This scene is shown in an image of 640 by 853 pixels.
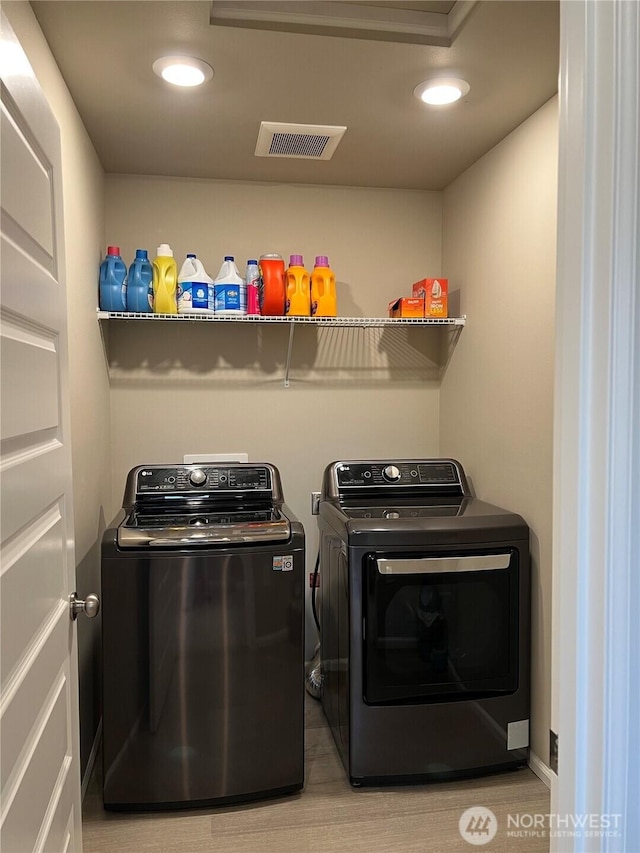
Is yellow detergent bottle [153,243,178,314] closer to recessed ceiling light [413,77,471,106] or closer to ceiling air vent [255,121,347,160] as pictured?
ceiling air vent [255,121,347,160]

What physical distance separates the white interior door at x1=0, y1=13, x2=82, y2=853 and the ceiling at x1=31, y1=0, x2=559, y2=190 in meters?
0.61

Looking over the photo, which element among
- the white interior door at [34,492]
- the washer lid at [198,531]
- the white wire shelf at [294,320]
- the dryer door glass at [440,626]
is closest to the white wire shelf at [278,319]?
the white wire shelf at [294,320]

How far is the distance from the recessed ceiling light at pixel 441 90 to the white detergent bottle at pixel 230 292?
3.23 feet

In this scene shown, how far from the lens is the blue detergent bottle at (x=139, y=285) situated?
2541 millimetres

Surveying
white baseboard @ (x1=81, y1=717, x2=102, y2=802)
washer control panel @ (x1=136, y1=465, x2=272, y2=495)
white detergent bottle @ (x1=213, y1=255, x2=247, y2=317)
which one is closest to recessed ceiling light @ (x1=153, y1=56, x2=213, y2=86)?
white detergent bottle @ (x1=213, y1=255, x2=247, y2=317)

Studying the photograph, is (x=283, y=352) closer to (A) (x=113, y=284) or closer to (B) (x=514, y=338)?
(A) (x=113, y=284)

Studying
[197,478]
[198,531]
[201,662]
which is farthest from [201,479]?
[201,662]

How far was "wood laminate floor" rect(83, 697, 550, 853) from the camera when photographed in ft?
6.39

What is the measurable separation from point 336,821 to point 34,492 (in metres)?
1.58

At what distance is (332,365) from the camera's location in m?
3.07

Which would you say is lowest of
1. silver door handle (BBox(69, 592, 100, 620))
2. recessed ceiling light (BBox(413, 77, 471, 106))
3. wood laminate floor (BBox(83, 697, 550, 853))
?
wood laminate floor (BBox(83, 697, 550, 853))

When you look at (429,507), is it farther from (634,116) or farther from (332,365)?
(634,116)

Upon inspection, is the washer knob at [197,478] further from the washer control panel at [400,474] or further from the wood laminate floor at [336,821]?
the wood laminate floor at [336,821]

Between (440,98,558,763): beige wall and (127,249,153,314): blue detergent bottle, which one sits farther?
(127,249,153,314): blue detergent bottle
